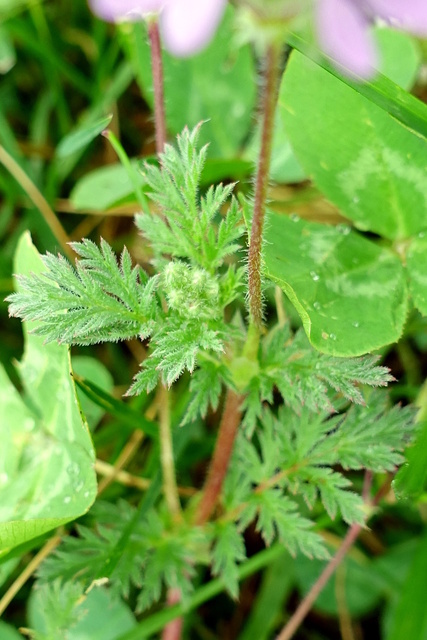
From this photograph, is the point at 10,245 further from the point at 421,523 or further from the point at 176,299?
the point at 421,523

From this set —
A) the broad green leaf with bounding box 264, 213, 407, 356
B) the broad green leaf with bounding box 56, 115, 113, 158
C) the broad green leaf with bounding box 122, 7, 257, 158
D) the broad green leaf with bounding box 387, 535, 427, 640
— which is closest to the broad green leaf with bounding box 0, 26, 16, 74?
the broad green leaf with bounding box 122, 7, 257, 158

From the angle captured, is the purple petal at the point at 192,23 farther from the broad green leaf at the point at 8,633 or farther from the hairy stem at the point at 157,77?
the broad green leaf at the point at 8,633

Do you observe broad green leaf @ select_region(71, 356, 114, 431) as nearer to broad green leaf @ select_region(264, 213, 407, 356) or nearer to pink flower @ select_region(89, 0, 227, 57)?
broad green leaf @ select_region(264, 213, 407, 356)

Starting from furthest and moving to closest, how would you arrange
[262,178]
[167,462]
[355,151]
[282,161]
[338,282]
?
1. [282,161]
2. [167,462]
3. [355,151]
4. [338,282]
5. [262,178]

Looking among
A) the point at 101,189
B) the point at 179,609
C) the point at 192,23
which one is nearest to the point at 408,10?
the point at 192,23

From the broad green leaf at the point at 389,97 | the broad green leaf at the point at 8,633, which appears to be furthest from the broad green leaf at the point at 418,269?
the broad green leaf at the point at 8,633

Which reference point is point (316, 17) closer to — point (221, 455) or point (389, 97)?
point (389, 97)
